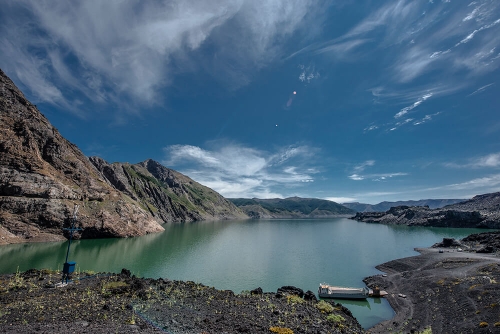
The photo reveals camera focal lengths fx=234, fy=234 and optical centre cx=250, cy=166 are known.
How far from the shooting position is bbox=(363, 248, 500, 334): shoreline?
915 inches

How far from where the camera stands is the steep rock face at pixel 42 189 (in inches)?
2793

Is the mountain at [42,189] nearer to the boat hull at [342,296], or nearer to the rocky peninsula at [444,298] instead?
the boat hull at [342,296]

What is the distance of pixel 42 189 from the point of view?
78.0 m

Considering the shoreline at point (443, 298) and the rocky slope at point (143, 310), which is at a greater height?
the rocky slope at point (143, 310)

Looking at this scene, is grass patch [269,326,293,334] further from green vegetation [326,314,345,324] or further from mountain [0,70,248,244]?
mountain [0,70,248,244]

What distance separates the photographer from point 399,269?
54344 millimetres

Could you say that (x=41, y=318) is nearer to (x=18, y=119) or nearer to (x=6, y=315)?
(x=6, y=315)

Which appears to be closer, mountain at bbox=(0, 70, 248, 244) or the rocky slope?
the rocky slope

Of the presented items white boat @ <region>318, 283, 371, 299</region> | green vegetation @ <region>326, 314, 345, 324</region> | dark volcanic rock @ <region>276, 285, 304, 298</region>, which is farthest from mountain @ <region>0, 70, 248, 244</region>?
green vegetation @ <region>326, 314, 345, 324</region>

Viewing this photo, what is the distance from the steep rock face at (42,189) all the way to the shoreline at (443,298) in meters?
90.8

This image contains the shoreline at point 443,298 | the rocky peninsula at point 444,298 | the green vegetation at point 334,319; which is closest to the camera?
the green vegetation at point 334,319

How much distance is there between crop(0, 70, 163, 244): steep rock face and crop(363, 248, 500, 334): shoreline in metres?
90.8

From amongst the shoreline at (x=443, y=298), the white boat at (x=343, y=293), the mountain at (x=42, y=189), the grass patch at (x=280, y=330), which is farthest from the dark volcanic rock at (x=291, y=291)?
the mountain at (x=42, y=189)

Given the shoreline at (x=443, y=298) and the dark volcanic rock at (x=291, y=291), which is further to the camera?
the dark volcanic rock at (x=291, y=291)
